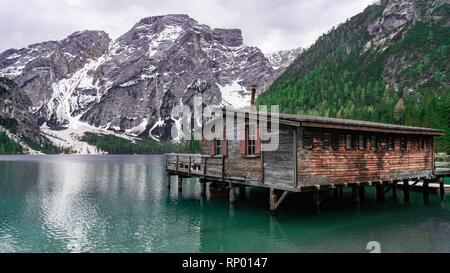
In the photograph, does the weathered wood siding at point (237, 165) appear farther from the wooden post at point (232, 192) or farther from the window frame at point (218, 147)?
the wooden post at point (232, 192)

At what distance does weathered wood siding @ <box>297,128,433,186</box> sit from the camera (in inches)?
794

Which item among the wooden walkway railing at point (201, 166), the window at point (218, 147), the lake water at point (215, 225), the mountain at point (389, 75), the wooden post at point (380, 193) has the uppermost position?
the mountain at point (389, 75)

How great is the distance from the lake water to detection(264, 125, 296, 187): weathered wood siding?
288 centimetres

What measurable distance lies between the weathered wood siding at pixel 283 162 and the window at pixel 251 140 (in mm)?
1580

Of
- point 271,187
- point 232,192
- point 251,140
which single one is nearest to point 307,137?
point 271,187

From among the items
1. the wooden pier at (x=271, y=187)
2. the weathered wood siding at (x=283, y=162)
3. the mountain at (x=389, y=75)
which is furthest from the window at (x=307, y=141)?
the mountain at (x=389, y=75)

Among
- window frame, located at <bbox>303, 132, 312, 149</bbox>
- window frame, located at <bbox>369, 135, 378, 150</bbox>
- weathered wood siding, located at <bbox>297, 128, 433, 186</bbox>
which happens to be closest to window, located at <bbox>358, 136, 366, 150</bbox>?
weathered wood siding, located at <bbox>297, 128, 433, 186</bbox>

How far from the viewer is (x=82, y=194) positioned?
36.1 metres

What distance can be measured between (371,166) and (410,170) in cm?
620

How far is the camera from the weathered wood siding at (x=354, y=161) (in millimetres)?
20156

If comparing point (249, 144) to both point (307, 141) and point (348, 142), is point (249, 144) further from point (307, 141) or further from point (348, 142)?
point (348, 142)

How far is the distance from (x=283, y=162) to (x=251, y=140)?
3.72 metres

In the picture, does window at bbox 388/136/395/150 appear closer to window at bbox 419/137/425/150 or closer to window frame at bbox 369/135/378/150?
window frame at bbox 369/135/378/150
